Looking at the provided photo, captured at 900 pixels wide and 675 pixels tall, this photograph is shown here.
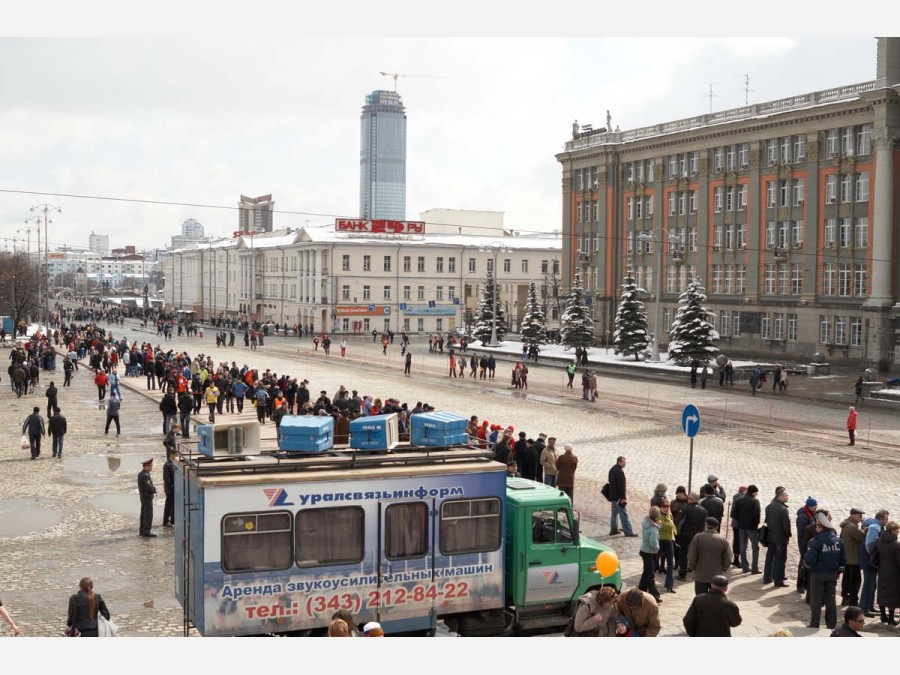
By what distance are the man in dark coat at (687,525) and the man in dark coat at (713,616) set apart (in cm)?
443

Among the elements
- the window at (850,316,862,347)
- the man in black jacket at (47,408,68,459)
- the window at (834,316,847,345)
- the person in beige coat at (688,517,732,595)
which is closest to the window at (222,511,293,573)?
the person in beige coat at (688,517,732,595)

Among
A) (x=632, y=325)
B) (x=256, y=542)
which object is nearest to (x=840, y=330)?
(x=632, y=325)

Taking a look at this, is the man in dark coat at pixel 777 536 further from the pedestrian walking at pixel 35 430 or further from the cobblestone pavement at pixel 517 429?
the pedestrian walking at pixel 35 430

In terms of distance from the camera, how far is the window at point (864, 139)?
5841 centimetres

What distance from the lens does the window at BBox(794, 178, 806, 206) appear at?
6353 cm

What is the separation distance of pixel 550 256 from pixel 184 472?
331 ft

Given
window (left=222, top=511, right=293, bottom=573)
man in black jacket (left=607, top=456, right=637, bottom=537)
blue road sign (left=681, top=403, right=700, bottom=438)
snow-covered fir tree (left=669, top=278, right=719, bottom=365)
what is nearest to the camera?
window (left=222, top=511, right=293, bottom=573)

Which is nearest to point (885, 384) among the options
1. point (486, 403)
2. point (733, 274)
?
point (486, 403)

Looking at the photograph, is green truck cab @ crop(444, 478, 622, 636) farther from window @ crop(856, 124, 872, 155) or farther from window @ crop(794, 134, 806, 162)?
window @ crop(794, 134, 806, 162)

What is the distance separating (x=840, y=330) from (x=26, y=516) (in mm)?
52570

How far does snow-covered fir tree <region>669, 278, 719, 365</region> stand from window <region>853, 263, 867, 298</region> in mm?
10989

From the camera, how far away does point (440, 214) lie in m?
132

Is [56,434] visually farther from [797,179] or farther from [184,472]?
[797,179]

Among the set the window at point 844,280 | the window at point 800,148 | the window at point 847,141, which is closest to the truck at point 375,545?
the window at point 844,280
